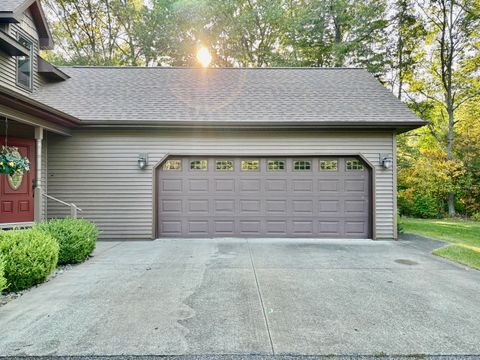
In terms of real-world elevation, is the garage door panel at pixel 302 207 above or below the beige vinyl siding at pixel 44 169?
below

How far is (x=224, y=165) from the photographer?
731 centimetres

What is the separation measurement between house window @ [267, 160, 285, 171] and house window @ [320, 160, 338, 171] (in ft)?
3.49

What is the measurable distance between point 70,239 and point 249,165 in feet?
14.5

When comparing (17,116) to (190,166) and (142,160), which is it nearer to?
(142,160)

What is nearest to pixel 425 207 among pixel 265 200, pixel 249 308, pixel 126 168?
pixel 265 200

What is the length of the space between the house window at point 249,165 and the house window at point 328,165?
5.75 feet

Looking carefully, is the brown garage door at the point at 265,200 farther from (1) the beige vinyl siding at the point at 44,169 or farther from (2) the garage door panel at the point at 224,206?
(1) the beige vinyl siding at the point at 44,169

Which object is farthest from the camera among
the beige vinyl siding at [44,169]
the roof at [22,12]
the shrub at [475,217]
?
the shrub at [475,217]

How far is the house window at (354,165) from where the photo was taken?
7270mm

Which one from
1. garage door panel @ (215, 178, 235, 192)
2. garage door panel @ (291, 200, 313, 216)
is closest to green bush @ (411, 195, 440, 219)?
garage door panel @ (291, 200, 313, 216)

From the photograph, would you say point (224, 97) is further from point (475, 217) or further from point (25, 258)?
point (475, 217)

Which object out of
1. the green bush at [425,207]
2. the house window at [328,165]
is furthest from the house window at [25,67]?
the green bush at [425,207]

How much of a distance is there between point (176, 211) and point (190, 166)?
128cm

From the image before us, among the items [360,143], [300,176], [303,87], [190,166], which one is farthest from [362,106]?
[190,166]
